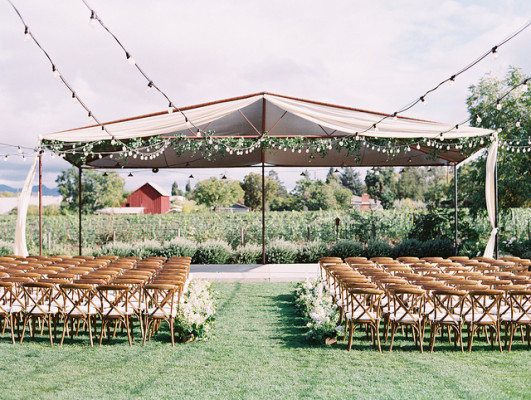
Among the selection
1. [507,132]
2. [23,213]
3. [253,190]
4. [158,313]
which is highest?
[253,190]

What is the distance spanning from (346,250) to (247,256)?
11.0 ft

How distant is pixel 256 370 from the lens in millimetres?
5207

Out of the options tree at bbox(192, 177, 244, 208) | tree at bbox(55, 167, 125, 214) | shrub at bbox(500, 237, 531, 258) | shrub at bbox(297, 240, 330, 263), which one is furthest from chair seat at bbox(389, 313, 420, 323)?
tree at bbox(55, 167, 125, 214)

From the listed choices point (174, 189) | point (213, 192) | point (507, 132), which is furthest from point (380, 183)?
point (174, 189)

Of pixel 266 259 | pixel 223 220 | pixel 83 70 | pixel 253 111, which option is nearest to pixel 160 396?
pixel 83 70

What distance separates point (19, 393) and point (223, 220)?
15.7 meters

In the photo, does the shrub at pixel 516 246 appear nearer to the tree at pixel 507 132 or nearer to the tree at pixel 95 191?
the tree at pixel 507 132

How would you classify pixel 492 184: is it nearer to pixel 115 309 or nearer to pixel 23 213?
pixel 115 309

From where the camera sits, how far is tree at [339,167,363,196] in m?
81.3

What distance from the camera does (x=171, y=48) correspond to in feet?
29.2

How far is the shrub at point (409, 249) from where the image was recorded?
1565 centimetres

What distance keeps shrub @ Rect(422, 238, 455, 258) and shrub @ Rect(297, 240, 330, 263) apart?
3289 mm

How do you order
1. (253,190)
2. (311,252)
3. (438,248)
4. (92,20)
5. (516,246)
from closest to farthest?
(92,20), (438,248), (311,252), (516,246), (253,190)

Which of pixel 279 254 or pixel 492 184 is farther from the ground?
pixel 492 184
